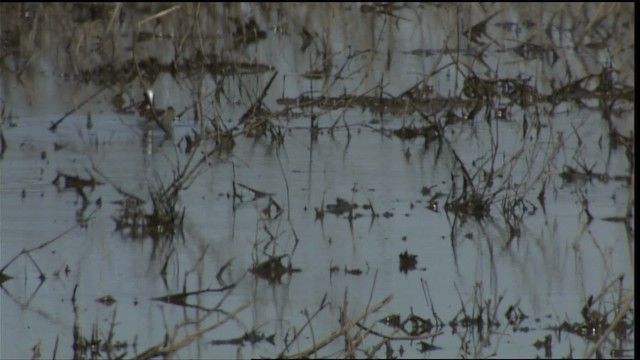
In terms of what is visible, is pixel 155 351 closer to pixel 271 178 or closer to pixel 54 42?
pixel 271 178

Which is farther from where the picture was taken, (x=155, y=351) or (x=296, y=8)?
(x=296, y=8)

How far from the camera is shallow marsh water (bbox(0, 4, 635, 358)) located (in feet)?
13.5

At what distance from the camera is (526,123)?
291 inches

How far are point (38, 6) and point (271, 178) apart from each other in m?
6.35

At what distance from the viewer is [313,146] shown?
6938 millimetres

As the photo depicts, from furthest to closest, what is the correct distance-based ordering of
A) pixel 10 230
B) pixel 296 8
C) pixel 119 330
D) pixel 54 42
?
1. pixel 296 8
2. pixel 54 42
3. pixel 10 230
4. pixel 119 330

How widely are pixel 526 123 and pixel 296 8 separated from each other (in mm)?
5179

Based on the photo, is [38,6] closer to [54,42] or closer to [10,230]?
[54,42]

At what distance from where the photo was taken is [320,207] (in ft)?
18.5

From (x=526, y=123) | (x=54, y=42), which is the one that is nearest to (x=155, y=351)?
(x=526, y=123)

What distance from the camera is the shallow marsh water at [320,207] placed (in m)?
4.11

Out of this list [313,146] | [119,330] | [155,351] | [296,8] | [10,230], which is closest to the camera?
[155,351]

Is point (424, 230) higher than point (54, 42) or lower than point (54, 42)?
lower

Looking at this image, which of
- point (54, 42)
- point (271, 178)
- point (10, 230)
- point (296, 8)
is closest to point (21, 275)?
point (10, 230)
